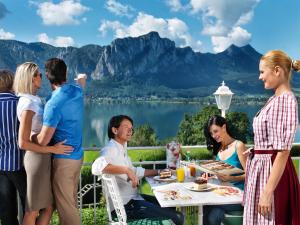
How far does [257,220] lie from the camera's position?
1.50 meters

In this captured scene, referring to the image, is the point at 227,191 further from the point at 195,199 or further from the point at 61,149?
the point at 61,149

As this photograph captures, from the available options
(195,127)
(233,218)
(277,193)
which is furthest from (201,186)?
(195,127)

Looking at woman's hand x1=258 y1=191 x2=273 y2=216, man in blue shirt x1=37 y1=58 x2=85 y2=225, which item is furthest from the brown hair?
woman's hand x1=258 y1=191 x2=273 y2=216

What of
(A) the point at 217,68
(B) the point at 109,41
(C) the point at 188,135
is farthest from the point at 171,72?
(C) the point at 188,135

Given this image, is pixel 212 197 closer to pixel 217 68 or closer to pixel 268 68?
pixel 268 68

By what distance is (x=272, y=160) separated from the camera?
1.44 m

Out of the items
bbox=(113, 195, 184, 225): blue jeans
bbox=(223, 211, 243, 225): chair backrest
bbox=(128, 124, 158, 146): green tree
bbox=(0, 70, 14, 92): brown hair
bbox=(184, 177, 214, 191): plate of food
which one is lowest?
bbox=(128, 124, 158, 146): green tree

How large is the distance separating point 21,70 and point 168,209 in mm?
1135

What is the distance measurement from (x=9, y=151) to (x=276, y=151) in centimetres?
130

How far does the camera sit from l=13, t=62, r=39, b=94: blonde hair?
5.93 feet

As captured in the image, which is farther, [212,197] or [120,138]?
[120,138]

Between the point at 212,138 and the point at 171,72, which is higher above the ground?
the point at 171,72

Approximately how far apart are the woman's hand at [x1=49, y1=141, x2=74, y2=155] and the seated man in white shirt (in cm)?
22

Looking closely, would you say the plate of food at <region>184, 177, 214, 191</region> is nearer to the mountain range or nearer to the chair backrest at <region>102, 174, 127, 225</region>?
the chair backrest at <region>102, 174, 127, 225</region>
